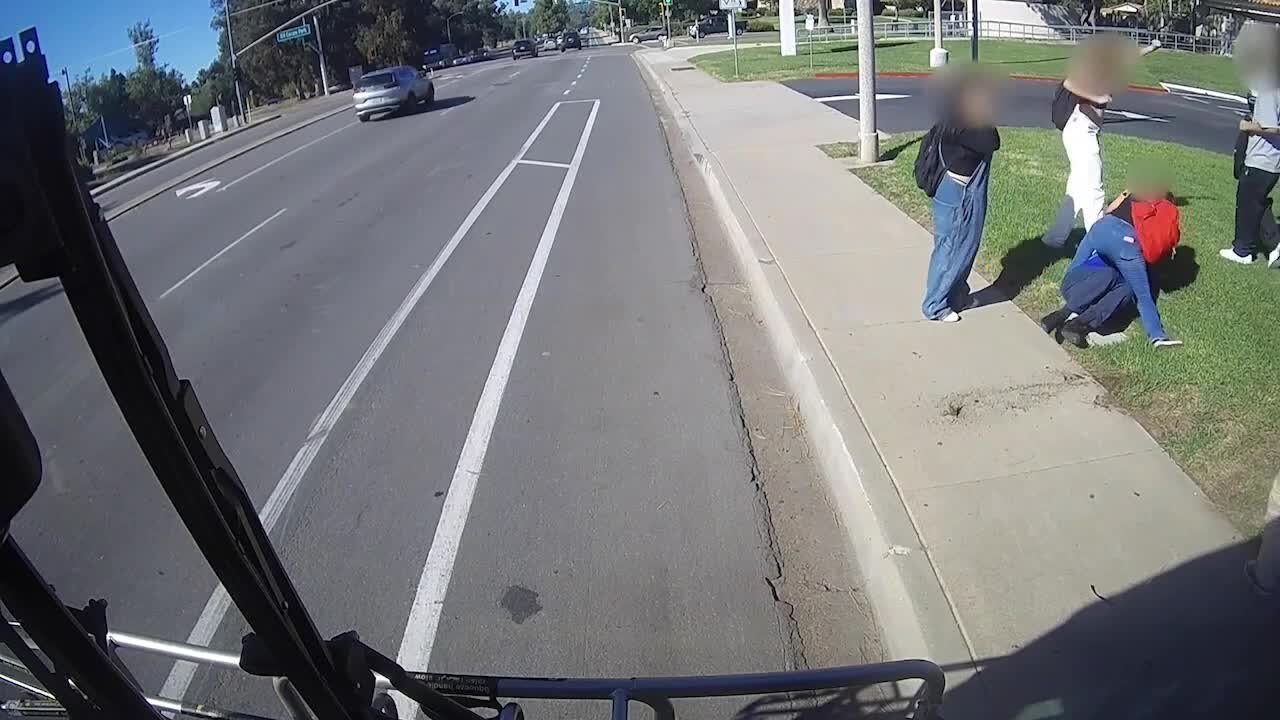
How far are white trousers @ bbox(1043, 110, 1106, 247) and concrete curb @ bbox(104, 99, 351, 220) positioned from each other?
1171 cm

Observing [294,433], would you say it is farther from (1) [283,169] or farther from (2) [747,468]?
(1) [283,169]

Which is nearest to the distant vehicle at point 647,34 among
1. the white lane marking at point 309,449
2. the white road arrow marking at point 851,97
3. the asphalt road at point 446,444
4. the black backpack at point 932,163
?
the white road arrow marking at point 851,97

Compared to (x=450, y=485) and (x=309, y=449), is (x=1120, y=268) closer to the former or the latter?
(x=450, y=485)

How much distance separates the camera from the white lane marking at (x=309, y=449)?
14.3 feet

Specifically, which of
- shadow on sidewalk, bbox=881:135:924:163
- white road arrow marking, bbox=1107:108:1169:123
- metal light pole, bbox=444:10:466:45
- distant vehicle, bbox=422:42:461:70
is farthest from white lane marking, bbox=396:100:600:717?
metal light pole, bbox=444:10:466:45

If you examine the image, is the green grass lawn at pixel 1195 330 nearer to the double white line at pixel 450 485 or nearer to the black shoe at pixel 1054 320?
the black shoe at pixel 1054 320

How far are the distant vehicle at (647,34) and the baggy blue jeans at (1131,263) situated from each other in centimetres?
8363

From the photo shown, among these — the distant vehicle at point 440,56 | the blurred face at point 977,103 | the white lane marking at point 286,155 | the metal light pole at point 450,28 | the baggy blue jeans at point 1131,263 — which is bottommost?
the baggy blue jeans at point 1131,263

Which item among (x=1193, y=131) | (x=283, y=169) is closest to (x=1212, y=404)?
(x=1193, y=131)

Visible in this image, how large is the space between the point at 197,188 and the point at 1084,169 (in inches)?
655

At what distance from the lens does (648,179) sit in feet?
50.8

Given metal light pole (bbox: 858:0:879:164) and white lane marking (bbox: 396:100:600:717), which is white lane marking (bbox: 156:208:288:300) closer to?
white lane marking (bbox: 396:100:600:717)

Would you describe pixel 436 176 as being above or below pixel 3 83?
below

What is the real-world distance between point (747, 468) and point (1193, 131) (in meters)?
12.9
